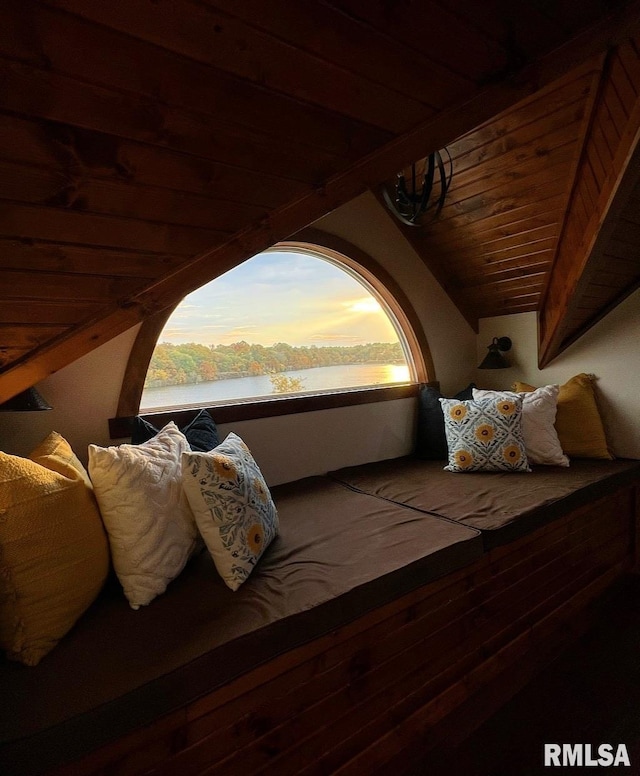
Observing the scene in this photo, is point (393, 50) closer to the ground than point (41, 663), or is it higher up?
higher up

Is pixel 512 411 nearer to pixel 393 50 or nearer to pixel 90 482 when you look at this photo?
pixel 393 50

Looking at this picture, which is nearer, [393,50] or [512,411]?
[393,50]

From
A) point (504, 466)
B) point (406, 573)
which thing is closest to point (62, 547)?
point (406, 573)

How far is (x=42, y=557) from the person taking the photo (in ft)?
3.35

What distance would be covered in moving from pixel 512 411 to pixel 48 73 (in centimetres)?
232

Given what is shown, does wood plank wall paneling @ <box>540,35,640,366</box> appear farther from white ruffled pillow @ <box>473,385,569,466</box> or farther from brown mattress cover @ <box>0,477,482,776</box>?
brown mattress cover @ <box>0,477,482,776</box>

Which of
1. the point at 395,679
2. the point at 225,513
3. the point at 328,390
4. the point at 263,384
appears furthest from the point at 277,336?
the point at 395,679

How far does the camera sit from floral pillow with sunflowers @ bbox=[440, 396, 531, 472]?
2.34 metres

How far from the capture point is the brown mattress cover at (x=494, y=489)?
1.77m

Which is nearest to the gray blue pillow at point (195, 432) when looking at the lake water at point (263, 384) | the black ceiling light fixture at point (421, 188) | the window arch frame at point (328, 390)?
the window arch frame at point (328, 390)

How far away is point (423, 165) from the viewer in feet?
7.88

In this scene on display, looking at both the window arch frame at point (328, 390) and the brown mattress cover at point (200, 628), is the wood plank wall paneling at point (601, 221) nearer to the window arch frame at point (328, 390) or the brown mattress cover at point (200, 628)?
the window arch frame at point (328, 390)

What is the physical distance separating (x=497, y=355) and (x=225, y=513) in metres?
2.34

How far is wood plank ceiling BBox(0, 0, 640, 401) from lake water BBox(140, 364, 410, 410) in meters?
0.76
